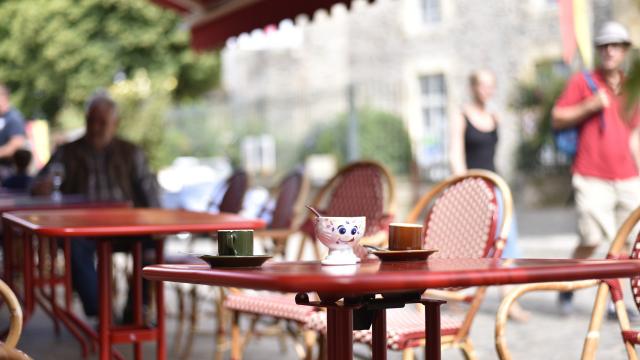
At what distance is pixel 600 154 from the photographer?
7457 mm

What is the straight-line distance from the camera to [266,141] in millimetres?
22141

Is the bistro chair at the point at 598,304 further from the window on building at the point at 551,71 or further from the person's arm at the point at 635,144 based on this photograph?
the window on building at the point at 551,71

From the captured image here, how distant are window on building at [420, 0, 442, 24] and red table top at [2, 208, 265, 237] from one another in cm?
2129

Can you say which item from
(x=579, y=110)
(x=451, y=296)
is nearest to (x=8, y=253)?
(x=451, y=296)

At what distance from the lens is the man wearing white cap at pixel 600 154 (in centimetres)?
734

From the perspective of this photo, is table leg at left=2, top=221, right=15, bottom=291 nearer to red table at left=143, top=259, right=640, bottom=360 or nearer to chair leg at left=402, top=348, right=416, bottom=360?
chair leg at left=402, top=348, right=416, bottom=360

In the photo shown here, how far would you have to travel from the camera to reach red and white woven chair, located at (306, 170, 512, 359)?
375 centimetres

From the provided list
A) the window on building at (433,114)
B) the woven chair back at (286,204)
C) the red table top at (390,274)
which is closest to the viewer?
the red table top at (390,274)

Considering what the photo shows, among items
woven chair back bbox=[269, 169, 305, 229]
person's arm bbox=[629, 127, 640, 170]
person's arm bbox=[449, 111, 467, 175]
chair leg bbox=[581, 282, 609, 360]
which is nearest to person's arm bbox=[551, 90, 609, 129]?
person's arm bbox=[629, 127, 640, 170]

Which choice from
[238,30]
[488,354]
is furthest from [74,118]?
[488,354]

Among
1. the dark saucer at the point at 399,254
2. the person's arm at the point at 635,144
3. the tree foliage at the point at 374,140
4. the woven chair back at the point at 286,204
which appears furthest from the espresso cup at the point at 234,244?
the tree foliage at the point at 374,140

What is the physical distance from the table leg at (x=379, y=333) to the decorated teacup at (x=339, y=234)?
22cm

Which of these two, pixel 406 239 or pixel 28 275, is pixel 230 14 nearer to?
pixel 28 275

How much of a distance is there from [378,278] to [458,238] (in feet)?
6.44
